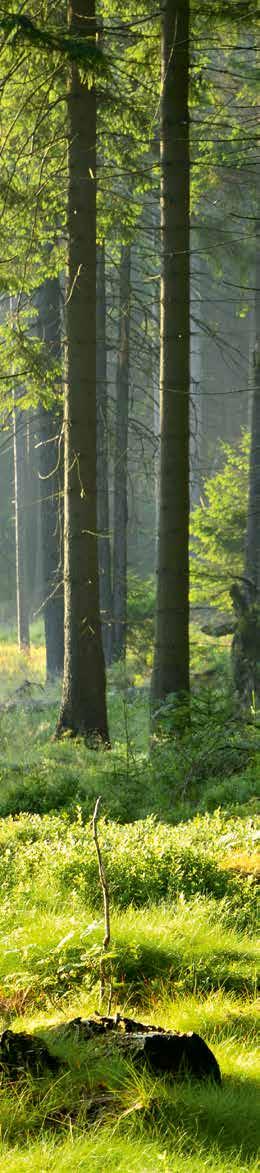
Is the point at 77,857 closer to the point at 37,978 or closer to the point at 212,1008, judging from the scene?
the point at 37,978

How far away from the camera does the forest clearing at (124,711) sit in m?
3.89

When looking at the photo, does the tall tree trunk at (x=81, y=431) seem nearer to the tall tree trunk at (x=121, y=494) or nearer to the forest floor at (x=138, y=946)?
the forest floor at (x=138, y=946)

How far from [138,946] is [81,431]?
744 cm

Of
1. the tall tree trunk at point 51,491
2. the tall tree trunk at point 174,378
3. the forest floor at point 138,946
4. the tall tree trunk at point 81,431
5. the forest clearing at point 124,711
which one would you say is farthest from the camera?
the tall tree trunk at point 51,491

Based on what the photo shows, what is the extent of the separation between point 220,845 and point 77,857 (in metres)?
1.06

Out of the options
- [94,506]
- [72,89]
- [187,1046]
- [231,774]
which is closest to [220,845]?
[231,774]

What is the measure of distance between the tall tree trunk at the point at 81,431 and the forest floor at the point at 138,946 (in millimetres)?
1776

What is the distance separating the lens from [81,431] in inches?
464

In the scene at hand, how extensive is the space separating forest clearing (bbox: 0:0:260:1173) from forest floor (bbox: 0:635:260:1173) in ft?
0.05

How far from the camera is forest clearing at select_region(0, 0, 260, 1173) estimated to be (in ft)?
12.8

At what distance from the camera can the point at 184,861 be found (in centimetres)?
646

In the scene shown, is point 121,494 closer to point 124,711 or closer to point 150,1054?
point 124,711

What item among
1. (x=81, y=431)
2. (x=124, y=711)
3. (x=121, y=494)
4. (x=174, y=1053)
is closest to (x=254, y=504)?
(x=121, y=494)

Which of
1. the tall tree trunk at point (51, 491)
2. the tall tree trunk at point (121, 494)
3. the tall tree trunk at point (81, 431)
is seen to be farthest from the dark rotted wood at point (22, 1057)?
the tall tree trunk at point (51, 491)
